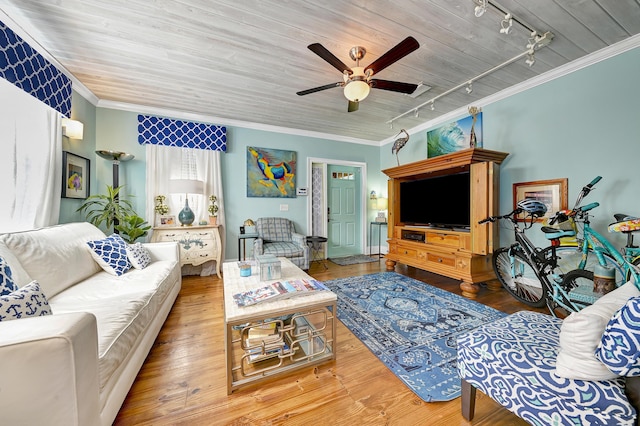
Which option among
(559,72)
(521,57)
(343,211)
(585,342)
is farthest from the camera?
(343,211)

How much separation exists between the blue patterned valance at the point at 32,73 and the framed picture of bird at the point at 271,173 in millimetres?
2150

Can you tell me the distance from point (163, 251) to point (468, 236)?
3.52m

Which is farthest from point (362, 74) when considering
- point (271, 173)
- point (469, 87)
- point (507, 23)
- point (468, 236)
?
point (271, 173)

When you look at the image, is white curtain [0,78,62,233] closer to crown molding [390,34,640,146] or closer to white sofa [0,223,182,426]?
white sofa [0,223,182,426]

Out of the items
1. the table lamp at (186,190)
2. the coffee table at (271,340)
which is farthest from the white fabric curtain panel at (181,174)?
the coffee table at (271,340)

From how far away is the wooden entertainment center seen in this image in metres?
2.58

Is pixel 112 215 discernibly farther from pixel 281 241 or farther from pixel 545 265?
pixel 545 265

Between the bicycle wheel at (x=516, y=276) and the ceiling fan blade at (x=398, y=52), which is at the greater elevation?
the ceiling fan blade at (x=398, y=52)

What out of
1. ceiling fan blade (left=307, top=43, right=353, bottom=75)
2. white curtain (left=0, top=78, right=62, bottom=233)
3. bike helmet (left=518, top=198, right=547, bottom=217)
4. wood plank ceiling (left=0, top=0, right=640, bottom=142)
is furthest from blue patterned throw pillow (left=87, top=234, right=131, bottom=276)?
bike helmet (left=518, top=198, right=547, bottom=217)

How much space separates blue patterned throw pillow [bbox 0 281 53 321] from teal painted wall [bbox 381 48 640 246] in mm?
4192

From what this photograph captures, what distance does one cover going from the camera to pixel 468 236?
2725mm

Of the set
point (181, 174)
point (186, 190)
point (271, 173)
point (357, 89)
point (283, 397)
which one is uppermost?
point (357, 89)

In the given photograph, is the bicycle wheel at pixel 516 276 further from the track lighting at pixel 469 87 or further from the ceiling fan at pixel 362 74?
the ceiling fan at pixel 362 74

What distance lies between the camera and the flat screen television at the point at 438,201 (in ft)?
9.63
